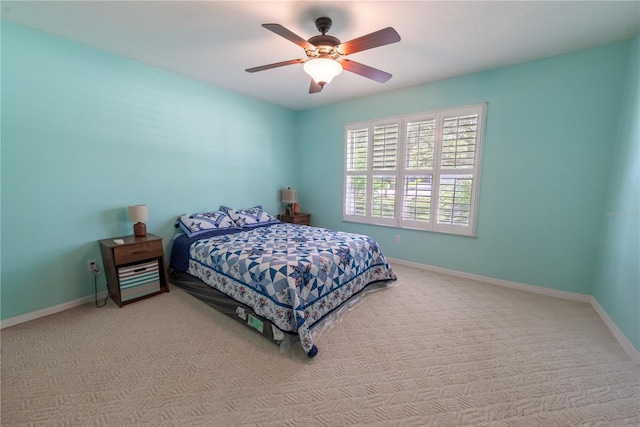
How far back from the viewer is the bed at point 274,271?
6.44 feet

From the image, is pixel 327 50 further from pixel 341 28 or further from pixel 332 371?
pixel 332 371

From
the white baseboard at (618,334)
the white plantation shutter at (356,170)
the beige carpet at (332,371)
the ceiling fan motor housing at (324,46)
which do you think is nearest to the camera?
the beige carpet at (332,371)

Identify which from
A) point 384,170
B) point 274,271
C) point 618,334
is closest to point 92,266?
point 274,271

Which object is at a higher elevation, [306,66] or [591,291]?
[306,66]

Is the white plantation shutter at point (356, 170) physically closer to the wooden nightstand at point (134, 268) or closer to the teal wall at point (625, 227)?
the teal wall at point (625, 227)

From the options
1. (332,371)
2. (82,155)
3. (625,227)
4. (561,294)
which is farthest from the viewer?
(561,294)

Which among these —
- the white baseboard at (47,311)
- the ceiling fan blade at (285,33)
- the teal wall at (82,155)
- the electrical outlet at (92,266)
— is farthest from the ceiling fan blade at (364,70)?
the white baseboard at (47,311)

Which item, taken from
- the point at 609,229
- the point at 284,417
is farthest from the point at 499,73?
the point at 284,417

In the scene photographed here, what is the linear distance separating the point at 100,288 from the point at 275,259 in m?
2.07

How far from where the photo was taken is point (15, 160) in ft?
7.09

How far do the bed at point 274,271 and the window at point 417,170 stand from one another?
108 centimetres

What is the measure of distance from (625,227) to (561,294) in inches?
38.9

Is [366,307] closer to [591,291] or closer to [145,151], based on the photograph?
[591,291]

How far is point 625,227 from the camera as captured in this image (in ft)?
7.05
